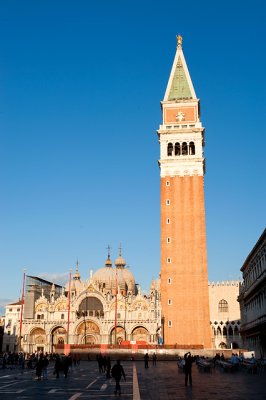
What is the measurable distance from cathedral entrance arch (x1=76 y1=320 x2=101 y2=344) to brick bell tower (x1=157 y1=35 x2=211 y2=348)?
23.9m

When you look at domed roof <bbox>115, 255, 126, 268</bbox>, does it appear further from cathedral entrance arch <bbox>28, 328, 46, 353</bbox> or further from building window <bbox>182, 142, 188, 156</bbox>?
building window <bbox>182, 142, 188, 156</bbox>

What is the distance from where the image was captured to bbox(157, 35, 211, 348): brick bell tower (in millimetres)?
62625

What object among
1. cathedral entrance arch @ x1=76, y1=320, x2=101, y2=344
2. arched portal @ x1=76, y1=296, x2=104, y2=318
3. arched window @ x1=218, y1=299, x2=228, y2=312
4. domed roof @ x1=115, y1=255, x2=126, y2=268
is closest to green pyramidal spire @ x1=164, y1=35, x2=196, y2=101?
arched portal @ x1=76, y1=296, x2=104, y2=318

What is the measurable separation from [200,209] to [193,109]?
17355mm

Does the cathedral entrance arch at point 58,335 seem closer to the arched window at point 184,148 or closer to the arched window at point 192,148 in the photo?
the arched window at point 184,148

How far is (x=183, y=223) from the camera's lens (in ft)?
220

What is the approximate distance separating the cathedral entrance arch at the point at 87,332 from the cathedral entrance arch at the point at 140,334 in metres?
6.74

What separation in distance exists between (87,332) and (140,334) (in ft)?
32.3

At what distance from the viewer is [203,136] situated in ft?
243

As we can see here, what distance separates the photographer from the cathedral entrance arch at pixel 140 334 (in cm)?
8088

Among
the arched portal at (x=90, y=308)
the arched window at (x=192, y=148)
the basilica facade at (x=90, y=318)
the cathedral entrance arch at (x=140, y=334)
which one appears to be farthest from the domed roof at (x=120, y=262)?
the arched window at (x=192, y=148)

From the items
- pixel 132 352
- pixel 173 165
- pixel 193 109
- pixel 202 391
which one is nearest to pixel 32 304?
pixel 132 352

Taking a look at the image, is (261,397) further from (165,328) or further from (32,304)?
(32,304)

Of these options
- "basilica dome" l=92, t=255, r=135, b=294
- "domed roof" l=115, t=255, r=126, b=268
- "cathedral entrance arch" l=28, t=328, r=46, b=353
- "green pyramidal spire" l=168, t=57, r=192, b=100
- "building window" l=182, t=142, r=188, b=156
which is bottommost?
"cathedral entrance arch" l=28, t=328, r=46, b=353
